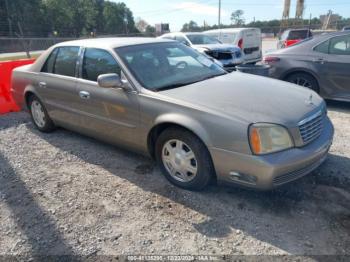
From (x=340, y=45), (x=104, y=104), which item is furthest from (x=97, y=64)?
(x=340, y=45)

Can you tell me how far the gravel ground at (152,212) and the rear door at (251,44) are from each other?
321 inches

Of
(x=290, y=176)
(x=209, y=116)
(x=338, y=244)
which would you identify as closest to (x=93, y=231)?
(x=209, y=116)

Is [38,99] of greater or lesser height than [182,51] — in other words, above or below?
below

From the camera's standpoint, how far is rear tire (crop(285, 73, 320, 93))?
6250mm

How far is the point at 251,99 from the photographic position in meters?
3.32

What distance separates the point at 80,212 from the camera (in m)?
3.27

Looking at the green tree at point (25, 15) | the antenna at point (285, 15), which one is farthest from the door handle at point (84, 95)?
the antenna at point (285, 15)

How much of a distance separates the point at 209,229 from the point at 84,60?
2.76 metres

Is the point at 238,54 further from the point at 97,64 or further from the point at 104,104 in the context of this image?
the point at 104,104

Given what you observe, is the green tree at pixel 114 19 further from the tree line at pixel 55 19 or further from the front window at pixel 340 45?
the front window at pixel 340 45

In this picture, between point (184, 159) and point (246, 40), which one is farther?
point (246, 40)

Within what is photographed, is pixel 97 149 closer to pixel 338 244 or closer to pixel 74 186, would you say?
pixel 74 186

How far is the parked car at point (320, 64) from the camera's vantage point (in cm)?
588

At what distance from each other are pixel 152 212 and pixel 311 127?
1.76 metres
